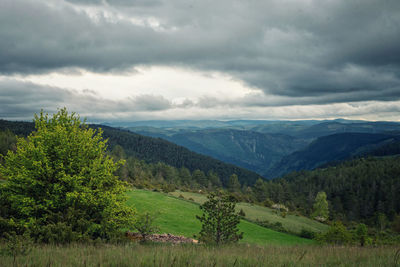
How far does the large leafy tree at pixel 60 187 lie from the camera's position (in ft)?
51.9

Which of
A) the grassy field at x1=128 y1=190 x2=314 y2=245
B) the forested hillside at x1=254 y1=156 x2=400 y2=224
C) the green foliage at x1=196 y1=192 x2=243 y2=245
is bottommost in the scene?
the forested hillside at x1=254 y1=156 x2=400 y2=224

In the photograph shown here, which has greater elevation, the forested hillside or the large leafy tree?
the large leafy tree

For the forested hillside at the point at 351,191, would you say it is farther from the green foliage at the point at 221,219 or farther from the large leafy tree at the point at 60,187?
the large leafy tree at the point at 60,187

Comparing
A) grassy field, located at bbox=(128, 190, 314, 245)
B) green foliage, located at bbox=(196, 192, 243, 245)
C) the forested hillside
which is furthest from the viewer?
the forested hillside

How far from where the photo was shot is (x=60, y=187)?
1658 cm

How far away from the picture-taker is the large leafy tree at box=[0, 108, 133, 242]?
15820 mm

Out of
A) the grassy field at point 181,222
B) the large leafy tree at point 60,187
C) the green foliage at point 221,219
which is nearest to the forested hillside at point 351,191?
the grassy field at point 181,222

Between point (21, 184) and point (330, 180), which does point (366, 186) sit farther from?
point (21, 184)

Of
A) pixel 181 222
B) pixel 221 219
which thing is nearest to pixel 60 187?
pixel 221 219

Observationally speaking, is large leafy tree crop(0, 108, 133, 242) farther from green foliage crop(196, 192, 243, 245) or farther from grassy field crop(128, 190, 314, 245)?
grassy field crop(128, 190, 314, 245)

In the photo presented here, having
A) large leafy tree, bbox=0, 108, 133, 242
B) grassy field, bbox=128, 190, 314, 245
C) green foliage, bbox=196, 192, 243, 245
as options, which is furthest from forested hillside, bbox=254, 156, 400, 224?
large leafy tree, bbox=0, 108, 133, 242

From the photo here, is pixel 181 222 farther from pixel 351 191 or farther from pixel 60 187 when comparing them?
pixel 351 191

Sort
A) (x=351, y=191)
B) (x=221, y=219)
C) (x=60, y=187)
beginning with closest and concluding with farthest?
(x=221, y=219) < (x=60, y=187) < (x=351, y=191)

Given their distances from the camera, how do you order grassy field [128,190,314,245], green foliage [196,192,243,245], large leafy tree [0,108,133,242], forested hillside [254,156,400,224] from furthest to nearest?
1. forested hillside [254,156,400,224]
2. grassy field [128,190,314,245]
3. large leafy tree [0,108,133,242]
4. green foliage [196,192,243,245]
